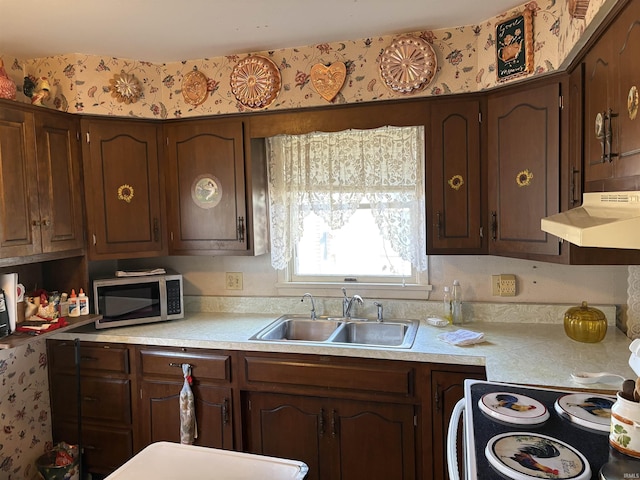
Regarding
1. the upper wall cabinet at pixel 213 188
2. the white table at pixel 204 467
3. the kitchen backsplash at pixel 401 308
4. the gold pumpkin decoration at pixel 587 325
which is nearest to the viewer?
the white table at pixel 204 467

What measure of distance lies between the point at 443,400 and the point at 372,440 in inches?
15.8

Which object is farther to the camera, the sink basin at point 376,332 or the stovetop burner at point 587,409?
the sink basin at point 376,332

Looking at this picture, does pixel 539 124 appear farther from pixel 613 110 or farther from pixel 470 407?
pixel 470 407

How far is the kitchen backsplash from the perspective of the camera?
253cm

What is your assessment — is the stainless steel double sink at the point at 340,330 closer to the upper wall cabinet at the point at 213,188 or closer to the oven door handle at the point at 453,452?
the upper wall cabinet at the point at 213,188

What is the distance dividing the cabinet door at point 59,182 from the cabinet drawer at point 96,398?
76 cm

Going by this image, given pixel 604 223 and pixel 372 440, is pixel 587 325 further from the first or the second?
pixel 604 223

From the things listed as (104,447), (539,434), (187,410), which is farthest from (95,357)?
(539,434)

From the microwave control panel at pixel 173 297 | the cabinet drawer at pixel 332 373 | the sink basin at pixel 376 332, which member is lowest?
the cabinet drawer at pixel 332 373

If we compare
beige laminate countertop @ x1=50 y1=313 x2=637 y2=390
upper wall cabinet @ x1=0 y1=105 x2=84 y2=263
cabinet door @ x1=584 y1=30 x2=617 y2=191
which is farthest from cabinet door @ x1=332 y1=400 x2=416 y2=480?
upper wall cabinet @ x1=0 y1=105 x2=84 y2=263

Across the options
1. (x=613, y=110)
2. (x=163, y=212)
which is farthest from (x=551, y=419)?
(x=163, y=212)

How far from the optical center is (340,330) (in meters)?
2.55

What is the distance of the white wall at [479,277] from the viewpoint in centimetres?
246

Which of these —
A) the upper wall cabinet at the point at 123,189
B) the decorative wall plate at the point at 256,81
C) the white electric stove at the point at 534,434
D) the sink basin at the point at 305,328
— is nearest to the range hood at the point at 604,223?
the white electric stove at the point at 534,434
